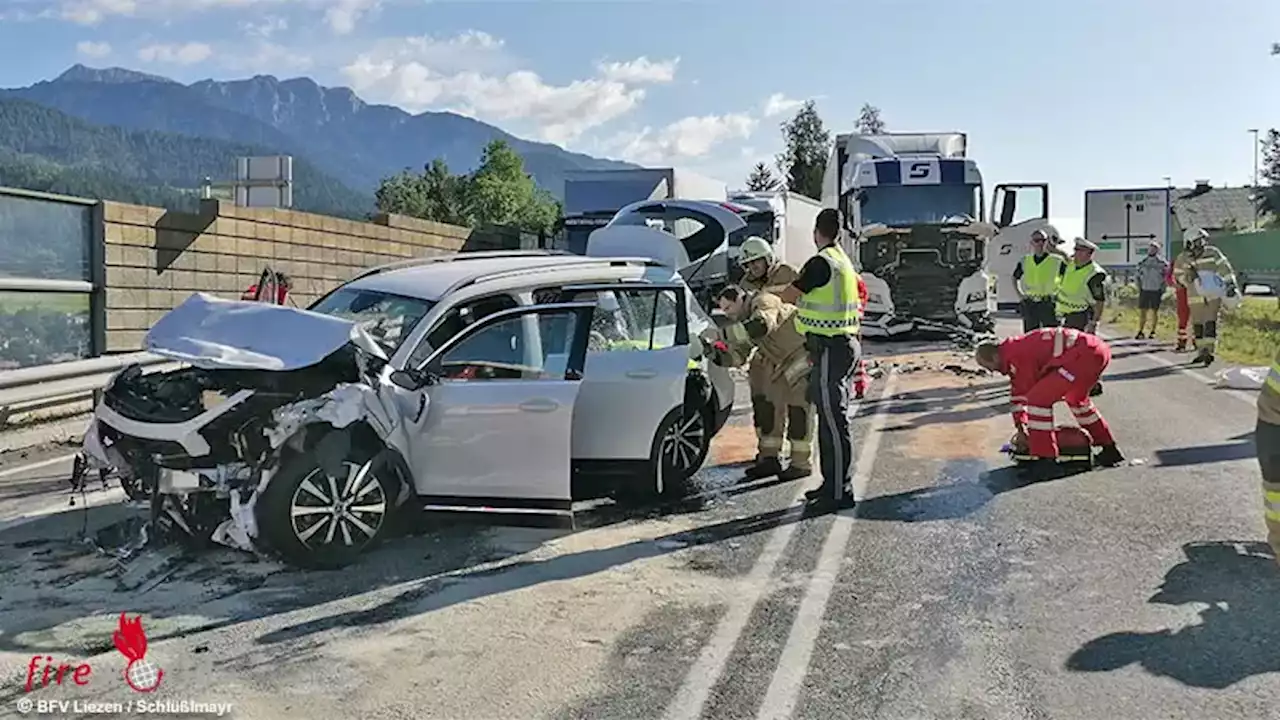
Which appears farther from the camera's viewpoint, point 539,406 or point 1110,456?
point 1110,456

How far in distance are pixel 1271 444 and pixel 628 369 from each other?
3.61 metres

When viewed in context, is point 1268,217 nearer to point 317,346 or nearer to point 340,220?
point 340,220

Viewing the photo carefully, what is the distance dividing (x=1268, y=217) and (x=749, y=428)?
223ft

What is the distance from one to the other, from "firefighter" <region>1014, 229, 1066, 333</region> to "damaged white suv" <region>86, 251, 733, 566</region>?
7.24 metres

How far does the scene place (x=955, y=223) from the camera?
19641 mm

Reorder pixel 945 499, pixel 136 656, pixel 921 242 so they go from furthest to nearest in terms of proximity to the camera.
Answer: pixel 921 242
pixel 945 499
pixel 136 656

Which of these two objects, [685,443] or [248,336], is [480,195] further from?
[248,336]

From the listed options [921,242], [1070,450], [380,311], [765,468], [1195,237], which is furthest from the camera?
[921,242]

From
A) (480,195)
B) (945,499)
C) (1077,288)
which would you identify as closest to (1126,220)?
(1077,288)

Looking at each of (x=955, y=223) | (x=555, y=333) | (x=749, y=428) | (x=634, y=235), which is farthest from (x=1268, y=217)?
(x=555, y=333)

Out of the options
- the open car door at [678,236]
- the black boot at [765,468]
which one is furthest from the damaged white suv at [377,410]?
the open car door at [678,236]

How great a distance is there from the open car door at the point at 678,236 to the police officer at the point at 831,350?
8382 mm

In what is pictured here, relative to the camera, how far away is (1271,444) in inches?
196

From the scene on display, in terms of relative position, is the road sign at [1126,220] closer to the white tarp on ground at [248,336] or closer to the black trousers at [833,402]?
the black trousers at [833,402]
